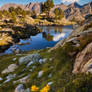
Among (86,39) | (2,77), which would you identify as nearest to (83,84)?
(86,39)

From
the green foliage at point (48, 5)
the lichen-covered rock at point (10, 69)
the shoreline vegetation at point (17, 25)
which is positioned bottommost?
the lichen-covered rock at point (10, 69)

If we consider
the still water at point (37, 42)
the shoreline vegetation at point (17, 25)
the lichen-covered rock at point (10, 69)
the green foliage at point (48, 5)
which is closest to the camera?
the lichen-covered rock at point (10, 69)

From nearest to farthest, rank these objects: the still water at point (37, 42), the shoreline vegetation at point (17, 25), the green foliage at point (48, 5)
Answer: the still water at point (37, 42) < the shoreline vegetation at point (17, 25) < the green foliage at point (48, 5)

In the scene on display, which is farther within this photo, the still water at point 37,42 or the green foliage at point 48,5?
the green foliage at point 48,5

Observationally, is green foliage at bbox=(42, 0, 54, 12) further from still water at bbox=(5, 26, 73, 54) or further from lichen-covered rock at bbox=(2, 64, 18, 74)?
lichen-covered rock at bbox=(2, 64, 18, 74)

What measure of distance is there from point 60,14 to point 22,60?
138826 millimetres

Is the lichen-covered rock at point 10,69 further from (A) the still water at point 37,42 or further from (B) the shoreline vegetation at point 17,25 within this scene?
(B) the shoreline vegetation at point 17,25

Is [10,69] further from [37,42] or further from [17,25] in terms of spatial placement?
[17,25]

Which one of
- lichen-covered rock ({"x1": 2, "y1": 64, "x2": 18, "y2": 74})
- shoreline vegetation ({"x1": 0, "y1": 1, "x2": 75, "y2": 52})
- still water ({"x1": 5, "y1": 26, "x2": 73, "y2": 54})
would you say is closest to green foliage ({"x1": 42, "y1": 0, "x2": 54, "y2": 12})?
shoreline vegetation ({"x1": 0, "y1": 1, "x2": 75, "y2": 52})

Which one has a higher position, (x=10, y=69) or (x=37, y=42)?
(x=37, y=42)

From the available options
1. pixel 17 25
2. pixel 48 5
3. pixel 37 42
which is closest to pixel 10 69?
pixel 37 42

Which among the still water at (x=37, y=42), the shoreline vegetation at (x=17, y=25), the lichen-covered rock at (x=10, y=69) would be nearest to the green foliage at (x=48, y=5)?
the shoreline vegetation at (x=17, y=25)

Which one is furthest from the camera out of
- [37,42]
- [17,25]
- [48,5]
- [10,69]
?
[48,5]

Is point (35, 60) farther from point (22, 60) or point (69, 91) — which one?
point (69, 91)
